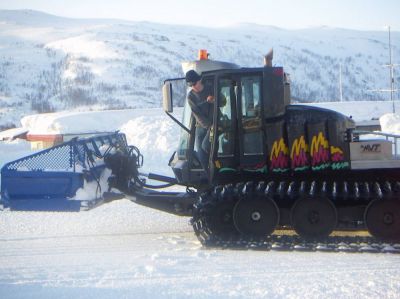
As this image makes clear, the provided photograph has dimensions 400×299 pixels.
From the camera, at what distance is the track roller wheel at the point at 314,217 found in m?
7.26

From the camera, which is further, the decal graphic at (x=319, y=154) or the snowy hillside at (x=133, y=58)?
the snowy hillside at (x=133, y=58)

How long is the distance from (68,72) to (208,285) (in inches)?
2755

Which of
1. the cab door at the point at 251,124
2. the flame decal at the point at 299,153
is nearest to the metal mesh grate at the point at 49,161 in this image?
the cab door at the point at 251,124

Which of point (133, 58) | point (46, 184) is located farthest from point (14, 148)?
point (133, 58)

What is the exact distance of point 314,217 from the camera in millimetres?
7305

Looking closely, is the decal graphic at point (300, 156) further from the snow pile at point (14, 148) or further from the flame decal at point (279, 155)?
the snow pile at point (14, 148)

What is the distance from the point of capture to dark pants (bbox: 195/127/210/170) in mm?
7758

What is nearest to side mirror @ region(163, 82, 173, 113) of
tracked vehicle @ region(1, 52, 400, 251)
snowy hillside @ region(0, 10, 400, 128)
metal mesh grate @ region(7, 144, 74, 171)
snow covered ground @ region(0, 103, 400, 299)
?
tracked vehicle @ region(1, 52, 400, 251)

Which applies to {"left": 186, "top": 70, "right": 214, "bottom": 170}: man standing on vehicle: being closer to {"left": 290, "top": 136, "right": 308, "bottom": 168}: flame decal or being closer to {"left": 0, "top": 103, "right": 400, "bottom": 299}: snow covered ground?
{"left": 290, "top": 136, "right": 308, "bottom": 168}: flame decal

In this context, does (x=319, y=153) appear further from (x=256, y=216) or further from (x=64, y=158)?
(x=64, y=158)

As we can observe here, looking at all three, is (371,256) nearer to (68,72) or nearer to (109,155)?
(109,155)

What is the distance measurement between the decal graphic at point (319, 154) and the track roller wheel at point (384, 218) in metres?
0.79

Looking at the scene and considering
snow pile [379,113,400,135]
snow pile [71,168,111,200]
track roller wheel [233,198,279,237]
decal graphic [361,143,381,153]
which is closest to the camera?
track roller wheel [233,198,279,237]

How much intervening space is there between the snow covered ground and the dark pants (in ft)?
3.66
